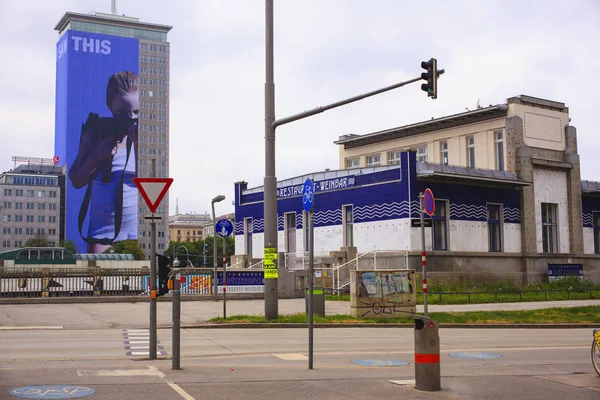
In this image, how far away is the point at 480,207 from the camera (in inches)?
1670

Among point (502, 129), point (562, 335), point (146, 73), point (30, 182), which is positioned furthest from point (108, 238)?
point (562, 335)

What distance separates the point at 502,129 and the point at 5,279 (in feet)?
96.2

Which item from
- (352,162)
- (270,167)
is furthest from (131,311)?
(352,162)

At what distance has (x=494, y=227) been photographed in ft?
142

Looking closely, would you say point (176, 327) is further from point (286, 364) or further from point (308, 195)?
point (308, 195)

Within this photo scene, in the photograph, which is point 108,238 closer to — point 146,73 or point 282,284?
point 146,73

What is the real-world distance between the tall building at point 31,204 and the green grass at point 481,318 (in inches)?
5329

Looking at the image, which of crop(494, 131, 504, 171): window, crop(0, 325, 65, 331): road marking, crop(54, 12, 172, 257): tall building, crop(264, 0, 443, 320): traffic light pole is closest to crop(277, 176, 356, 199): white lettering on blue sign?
crop(494, 131, 504, 171): window

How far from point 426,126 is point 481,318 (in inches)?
1117

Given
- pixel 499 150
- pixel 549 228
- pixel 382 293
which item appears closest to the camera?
pixel 382 293

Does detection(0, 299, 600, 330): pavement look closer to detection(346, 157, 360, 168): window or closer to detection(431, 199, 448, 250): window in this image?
detection(431, 199, 448, 250): window

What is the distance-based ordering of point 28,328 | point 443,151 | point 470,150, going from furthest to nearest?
point 443,151 → point 470,150 → point 28,328

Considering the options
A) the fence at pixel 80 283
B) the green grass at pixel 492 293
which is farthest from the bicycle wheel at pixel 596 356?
the fence at pixel 80 283

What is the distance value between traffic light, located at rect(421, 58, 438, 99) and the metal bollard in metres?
11.4
